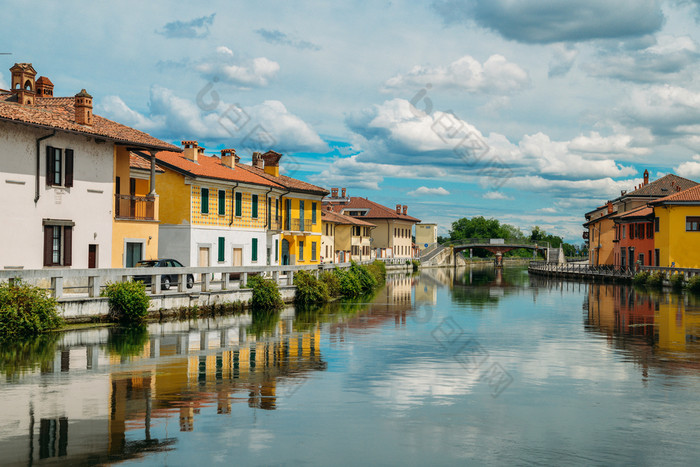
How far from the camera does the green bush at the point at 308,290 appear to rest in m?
37.3

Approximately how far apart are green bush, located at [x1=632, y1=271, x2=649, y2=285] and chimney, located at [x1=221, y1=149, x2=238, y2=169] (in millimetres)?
36667

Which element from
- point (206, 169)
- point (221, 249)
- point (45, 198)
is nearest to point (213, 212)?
point (221, 249)

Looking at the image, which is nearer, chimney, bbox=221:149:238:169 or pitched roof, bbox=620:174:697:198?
chimney, bbox=221:149:238:169

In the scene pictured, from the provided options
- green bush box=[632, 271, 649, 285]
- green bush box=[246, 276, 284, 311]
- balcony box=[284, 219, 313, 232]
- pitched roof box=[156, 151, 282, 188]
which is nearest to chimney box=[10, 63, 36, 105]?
pitched roof box=[156, 151, 282, 188]

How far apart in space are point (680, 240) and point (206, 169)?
42647 mm

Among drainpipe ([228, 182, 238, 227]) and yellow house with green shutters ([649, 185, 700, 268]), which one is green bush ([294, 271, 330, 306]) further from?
yellow house with green shutters ([649, 185, 700, 268])

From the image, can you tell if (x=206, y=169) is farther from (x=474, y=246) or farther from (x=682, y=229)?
(x=474, y=246)

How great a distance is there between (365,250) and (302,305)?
218 feet

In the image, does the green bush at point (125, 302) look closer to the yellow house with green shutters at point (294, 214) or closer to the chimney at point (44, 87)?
the chimney at point (44, 87)

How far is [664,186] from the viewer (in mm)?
88938

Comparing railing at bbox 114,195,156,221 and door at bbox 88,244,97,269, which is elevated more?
railing at bbox 114,195,156,221

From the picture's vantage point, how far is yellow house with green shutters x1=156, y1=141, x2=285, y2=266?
4231 cm

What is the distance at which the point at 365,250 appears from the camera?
104 m

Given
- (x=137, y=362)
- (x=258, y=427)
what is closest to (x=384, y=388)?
(x=258, y=427)
